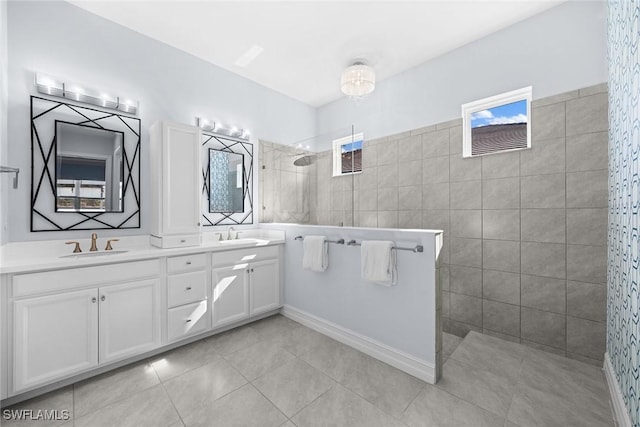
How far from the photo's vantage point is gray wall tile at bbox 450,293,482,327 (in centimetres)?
263

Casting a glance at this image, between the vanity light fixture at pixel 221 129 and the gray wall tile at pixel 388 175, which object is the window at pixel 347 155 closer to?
the gray wall tile at pixel 388 175

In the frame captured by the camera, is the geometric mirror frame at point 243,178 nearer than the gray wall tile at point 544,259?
No

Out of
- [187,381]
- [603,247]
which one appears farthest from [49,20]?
[603,247]

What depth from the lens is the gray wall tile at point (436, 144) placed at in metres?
2.89

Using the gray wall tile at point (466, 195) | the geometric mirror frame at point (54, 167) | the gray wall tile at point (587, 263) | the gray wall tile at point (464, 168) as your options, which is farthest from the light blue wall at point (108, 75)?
the gray wall tile at point (587, 263)

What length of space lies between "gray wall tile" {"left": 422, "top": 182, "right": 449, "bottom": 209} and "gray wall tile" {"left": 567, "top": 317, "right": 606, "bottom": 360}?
1.42m

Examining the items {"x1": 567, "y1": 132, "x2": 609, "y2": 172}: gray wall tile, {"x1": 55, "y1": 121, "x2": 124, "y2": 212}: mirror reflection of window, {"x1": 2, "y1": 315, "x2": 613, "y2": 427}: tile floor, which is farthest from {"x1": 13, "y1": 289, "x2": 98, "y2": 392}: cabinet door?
{"x1": 567, "y1": 132, "x2": 609, "y2": 172}: gray wall tile

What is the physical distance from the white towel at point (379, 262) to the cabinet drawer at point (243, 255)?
125 cm

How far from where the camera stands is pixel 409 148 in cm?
319

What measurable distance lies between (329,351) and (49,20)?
12.0 ft

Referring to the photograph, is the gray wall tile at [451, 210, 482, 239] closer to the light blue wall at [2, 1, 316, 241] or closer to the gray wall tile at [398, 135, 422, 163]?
the gray wall tile at [398, 135, 422, 163]

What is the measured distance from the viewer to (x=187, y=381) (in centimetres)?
188

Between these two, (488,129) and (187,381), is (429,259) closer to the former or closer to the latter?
→ (488,129)

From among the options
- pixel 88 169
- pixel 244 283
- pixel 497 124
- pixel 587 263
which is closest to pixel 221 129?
pixel 88 169
